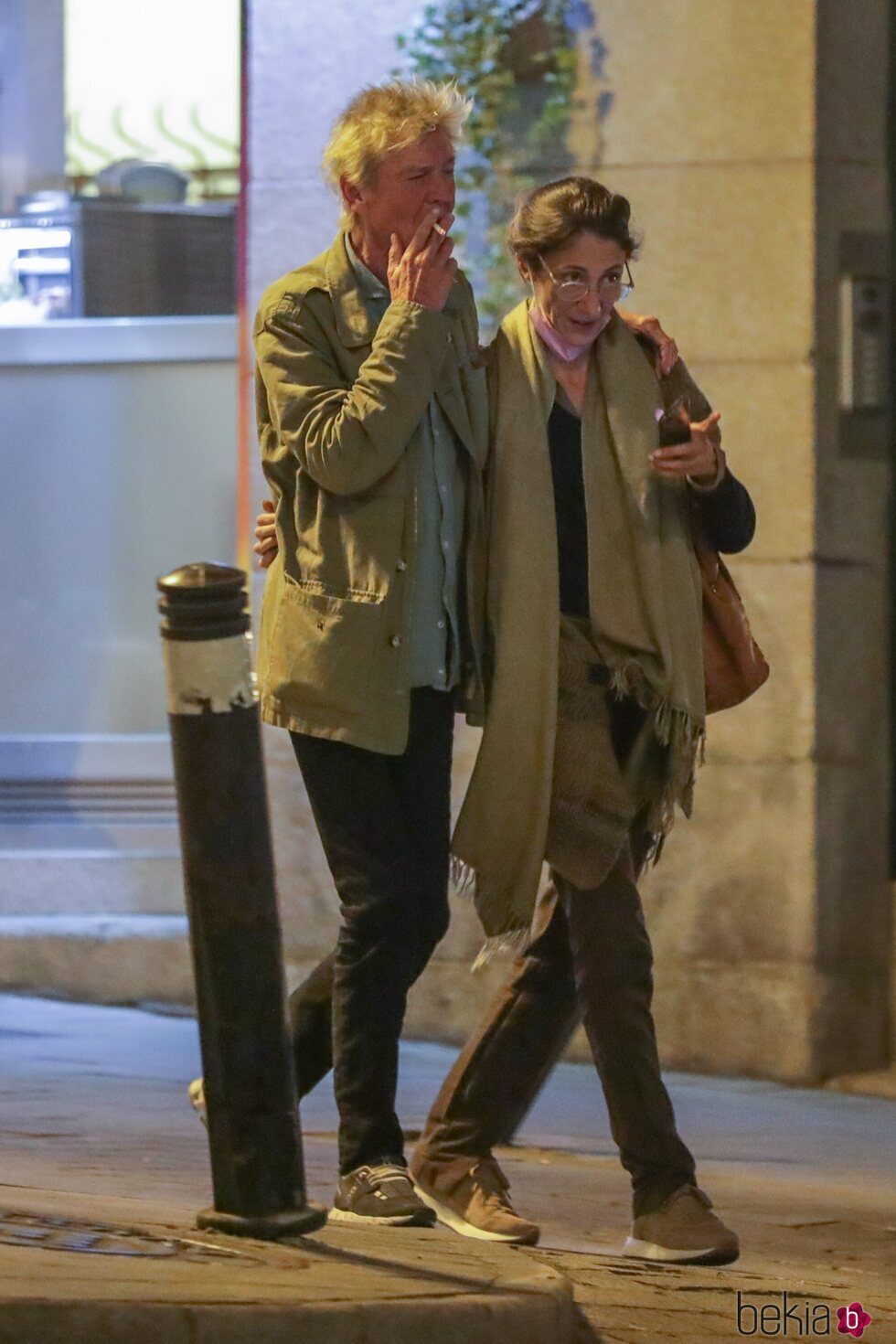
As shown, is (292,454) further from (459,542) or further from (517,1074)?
(517,1074)

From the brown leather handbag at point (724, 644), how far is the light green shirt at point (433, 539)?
493mm

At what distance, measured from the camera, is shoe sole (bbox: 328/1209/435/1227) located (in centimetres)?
363

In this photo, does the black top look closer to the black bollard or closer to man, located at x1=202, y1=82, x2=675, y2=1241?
man, located at x1=202, y1=82, x2=675, y2=1241

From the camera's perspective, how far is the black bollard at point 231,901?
3.18 meters

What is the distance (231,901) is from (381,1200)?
735mm

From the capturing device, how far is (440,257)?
3.62 meters

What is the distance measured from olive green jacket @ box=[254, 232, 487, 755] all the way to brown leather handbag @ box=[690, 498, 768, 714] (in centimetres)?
46

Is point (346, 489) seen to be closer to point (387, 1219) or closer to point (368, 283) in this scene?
point (368, 283)

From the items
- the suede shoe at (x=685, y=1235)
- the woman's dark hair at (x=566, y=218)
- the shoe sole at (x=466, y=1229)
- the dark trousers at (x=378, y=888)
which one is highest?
the woman's dark hair at (x=566, y=218)

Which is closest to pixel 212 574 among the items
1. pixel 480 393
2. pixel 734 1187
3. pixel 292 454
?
pixel 292 454

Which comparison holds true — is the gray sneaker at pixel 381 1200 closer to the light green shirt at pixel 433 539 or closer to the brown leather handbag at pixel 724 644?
the light green shirt at pixel 433 539

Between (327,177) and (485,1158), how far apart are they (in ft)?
5.64

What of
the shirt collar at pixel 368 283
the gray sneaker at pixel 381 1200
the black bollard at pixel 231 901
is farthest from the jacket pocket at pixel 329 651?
the gray sneaker at pixel 381 1200

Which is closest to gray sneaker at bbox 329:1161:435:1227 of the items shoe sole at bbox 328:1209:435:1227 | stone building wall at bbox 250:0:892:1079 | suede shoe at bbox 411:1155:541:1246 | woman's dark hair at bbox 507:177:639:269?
shoe sole at bbox 328:1209:435:1227
